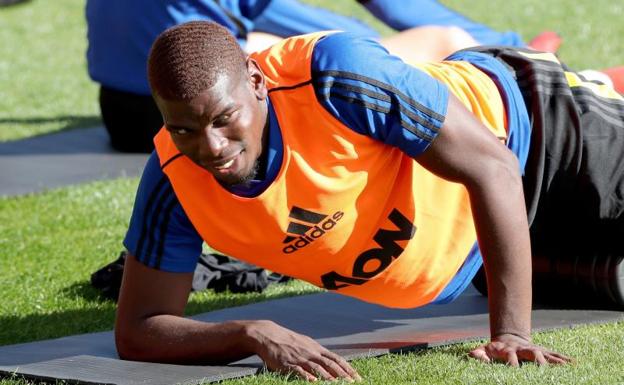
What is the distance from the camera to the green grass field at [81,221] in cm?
322

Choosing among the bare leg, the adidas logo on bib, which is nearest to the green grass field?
the adidas logo on bib

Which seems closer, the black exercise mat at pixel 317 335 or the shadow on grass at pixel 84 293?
the black exercise mat at pixel 317 335

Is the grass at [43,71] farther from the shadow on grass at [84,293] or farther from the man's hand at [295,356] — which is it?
the man's hand at [295,356]

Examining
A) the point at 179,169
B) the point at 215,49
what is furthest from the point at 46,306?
the point at 215,49

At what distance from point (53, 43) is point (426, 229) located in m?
8.27

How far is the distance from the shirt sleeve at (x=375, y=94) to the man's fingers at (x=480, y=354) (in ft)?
1.92

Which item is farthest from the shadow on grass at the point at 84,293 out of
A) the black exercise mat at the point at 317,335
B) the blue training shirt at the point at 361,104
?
the blue training shirt at the point at 361,104

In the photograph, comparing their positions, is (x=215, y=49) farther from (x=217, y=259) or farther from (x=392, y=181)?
(x=217, y=259)

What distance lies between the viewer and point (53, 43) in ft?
36.5

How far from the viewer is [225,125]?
2.98 metres

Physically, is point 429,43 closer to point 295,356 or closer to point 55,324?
point 55,324

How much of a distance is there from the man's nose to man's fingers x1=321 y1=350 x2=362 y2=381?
621 millimetres

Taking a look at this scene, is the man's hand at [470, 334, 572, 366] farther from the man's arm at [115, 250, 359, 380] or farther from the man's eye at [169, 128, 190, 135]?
the man's eye at [169, 128, 190, 135]

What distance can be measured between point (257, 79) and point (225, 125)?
0.20 metres
